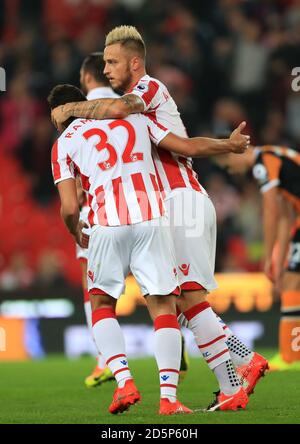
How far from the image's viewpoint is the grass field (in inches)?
233

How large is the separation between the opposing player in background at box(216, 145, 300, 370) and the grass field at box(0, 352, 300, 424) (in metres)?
0.52

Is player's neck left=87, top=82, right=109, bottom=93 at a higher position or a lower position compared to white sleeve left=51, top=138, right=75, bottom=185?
higher

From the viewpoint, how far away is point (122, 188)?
6184mm

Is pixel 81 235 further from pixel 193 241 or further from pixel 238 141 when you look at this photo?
pixel 238 141

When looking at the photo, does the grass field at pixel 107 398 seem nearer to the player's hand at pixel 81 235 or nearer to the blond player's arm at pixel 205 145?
the player's hand at pixel 81 235

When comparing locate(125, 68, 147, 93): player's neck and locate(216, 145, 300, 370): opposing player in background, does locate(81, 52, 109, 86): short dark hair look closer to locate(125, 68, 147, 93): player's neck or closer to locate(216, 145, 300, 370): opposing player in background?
locate(216, 145, 300, 370): opposing player in background

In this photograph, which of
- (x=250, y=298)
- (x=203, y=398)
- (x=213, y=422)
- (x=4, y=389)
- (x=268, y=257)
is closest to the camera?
(x=213, y=422)

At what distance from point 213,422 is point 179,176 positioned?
1.53m

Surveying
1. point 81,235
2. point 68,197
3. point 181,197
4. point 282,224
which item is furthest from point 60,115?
point 282,224

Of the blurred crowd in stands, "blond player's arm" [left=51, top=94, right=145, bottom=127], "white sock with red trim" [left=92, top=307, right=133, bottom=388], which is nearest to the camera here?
"white sock with red trim" [left=92, top=307, right=133, bottom=388]

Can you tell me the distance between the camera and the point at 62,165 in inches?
248

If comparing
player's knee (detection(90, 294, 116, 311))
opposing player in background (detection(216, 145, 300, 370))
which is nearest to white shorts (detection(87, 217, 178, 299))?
player's knee (detection(90, 294, 116, 311))
